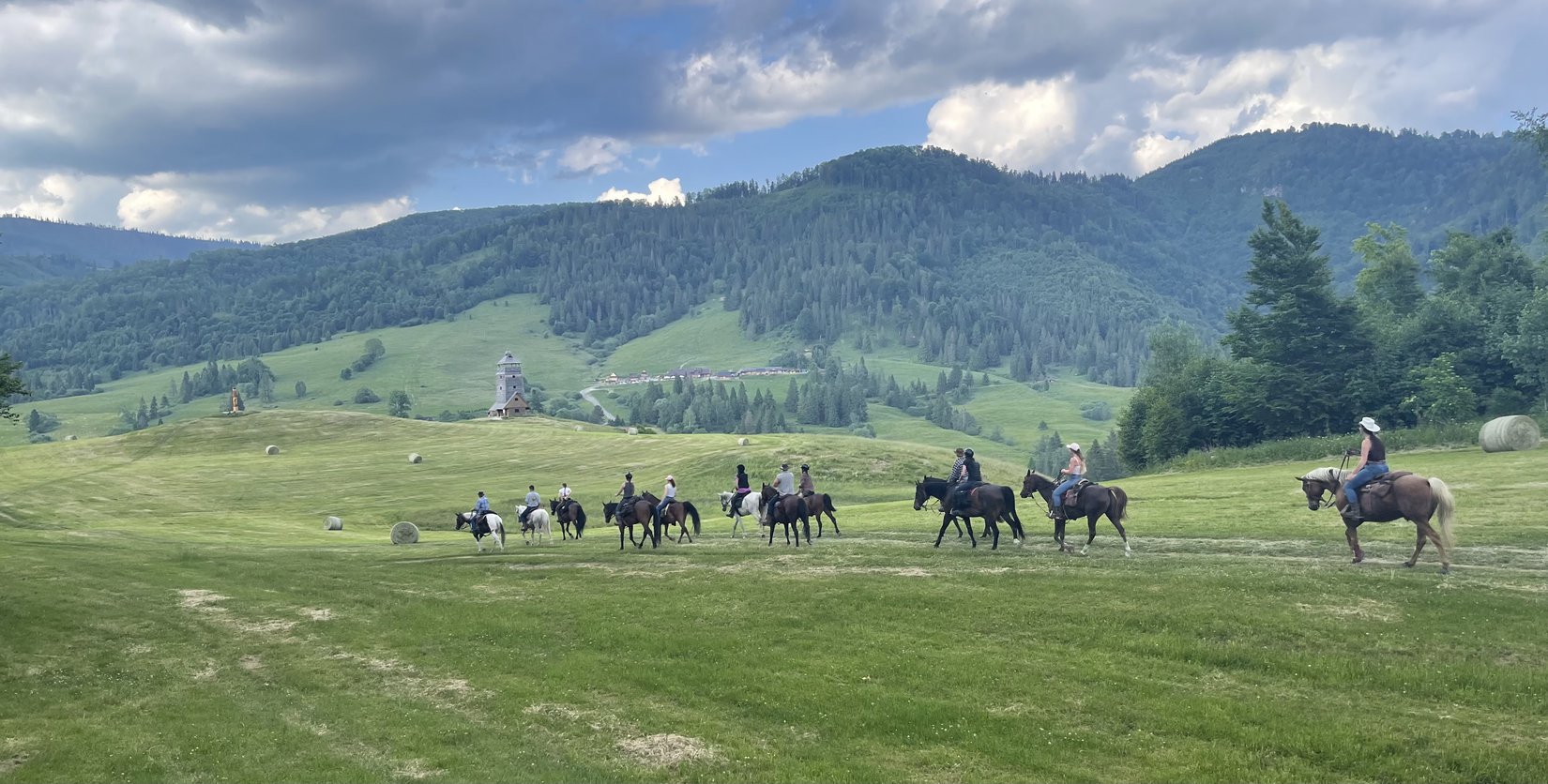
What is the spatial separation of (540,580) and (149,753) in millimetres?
16229

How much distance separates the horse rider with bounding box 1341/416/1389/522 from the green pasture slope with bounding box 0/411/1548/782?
1741 millimetres

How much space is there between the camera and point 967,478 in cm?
3562

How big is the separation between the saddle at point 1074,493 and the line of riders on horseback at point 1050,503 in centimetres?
3

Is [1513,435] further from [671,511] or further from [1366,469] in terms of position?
[671,511]

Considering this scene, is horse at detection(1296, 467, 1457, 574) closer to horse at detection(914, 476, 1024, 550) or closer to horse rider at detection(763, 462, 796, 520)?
horse at detection(914, 476, 1024, 550)

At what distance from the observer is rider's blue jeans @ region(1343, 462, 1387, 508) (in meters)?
26.8

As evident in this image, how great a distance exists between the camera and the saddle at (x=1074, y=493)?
3259 centimetres

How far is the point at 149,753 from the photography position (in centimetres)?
1886

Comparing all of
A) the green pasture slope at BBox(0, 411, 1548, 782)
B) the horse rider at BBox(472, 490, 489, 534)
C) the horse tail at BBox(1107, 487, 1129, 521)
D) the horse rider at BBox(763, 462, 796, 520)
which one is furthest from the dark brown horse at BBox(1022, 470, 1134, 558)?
the horse rider at BBox(472, 490, 489, 534)

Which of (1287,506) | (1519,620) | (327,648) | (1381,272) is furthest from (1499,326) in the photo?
(327,648)

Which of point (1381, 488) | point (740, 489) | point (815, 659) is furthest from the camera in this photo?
point (740, 489)

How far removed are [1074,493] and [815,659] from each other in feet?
49.1

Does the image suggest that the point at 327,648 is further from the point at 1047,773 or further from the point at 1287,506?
the point at 1287,506

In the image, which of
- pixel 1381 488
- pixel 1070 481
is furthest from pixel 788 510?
pixel 1381 488
